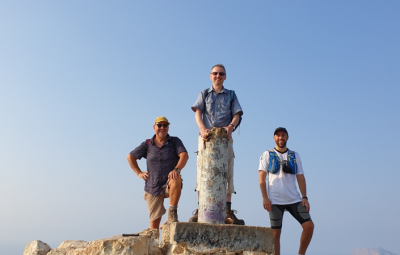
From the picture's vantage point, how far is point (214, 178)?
6613mm

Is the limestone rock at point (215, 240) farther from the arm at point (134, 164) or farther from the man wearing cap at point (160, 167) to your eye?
the arm at point (134, 164)

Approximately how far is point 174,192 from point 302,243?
2411 mm

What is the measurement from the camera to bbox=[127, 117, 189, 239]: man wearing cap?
7004 millimetres

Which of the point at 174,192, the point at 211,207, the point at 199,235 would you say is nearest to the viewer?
the point at 199,235

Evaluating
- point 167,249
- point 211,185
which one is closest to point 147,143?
point 211,185

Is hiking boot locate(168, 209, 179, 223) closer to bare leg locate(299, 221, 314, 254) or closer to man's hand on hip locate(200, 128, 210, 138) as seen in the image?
man's hand on hip locate(200, 128, 210, 138)

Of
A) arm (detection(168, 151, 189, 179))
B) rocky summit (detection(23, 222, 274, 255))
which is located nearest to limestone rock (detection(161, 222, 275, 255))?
rocky summit (detection(23, 222, 274, 255))

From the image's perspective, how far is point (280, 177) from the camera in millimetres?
7102

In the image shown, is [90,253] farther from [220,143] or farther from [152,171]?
[220,143]

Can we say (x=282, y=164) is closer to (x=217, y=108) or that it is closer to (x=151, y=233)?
(x=217, y=108)

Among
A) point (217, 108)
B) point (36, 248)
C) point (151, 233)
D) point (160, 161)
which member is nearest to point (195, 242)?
point (151, 233)

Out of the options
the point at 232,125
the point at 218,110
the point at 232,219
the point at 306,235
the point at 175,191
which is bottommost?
the point at 306,235

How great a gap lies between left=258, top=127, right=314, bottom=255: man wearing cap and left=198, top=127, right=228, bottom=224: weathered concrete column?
91 cm

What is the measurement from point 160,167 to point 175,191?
25.4 inches
